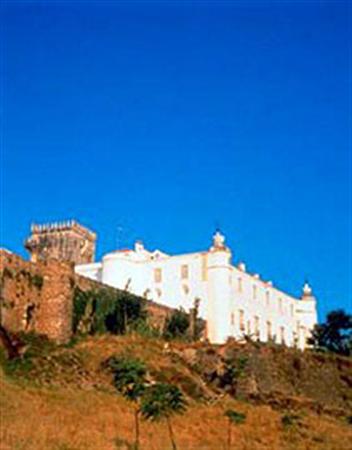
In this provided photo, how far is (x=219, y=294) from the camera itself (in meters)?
58.7

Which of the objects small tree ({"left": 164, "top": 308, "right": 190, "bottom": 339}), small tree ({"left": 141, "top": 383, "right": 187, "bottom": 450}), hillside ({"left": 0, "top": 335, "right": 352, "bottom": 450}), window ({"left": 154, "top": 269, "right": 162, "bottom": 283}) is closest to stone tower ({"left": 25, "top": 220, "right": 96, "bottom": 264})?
window ({"left": 154, "top": 269, "right": 162, "bottom": 283})

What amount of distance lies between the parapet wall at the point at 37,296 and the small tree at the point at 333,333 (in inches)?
1278

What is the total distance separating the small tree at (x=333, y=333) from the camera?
210 ft

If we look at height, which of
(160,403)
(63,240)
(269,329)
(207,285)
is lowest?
(160,403)

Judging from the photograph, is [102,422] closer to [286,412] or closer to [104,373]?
[104,373]

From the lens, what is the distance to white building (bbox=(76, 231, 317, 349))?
5869 cm

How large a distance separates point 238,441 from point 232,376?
12.5 m

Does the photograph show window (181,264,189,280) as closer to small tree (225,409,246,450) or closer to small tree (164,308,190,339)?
small tree (164,308,190,339)

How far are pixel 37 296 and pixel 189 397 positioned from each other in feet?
30.5

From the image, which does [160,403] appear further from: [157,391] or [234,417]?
[234,417]

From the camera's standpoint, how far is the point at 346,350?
6141 cm

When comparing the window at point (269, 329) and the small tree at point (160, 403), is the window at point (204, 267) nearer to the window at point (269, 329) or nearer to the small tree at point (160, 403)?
the window at point (269, 329)

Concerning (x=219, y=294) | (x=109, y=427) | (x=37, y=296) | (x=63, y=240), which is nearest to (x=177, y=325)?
(x=219, y=294)

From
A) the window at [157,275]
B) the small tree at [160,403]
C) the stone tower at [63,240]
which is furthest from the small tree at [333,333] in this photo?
the small tree at [160,403]
